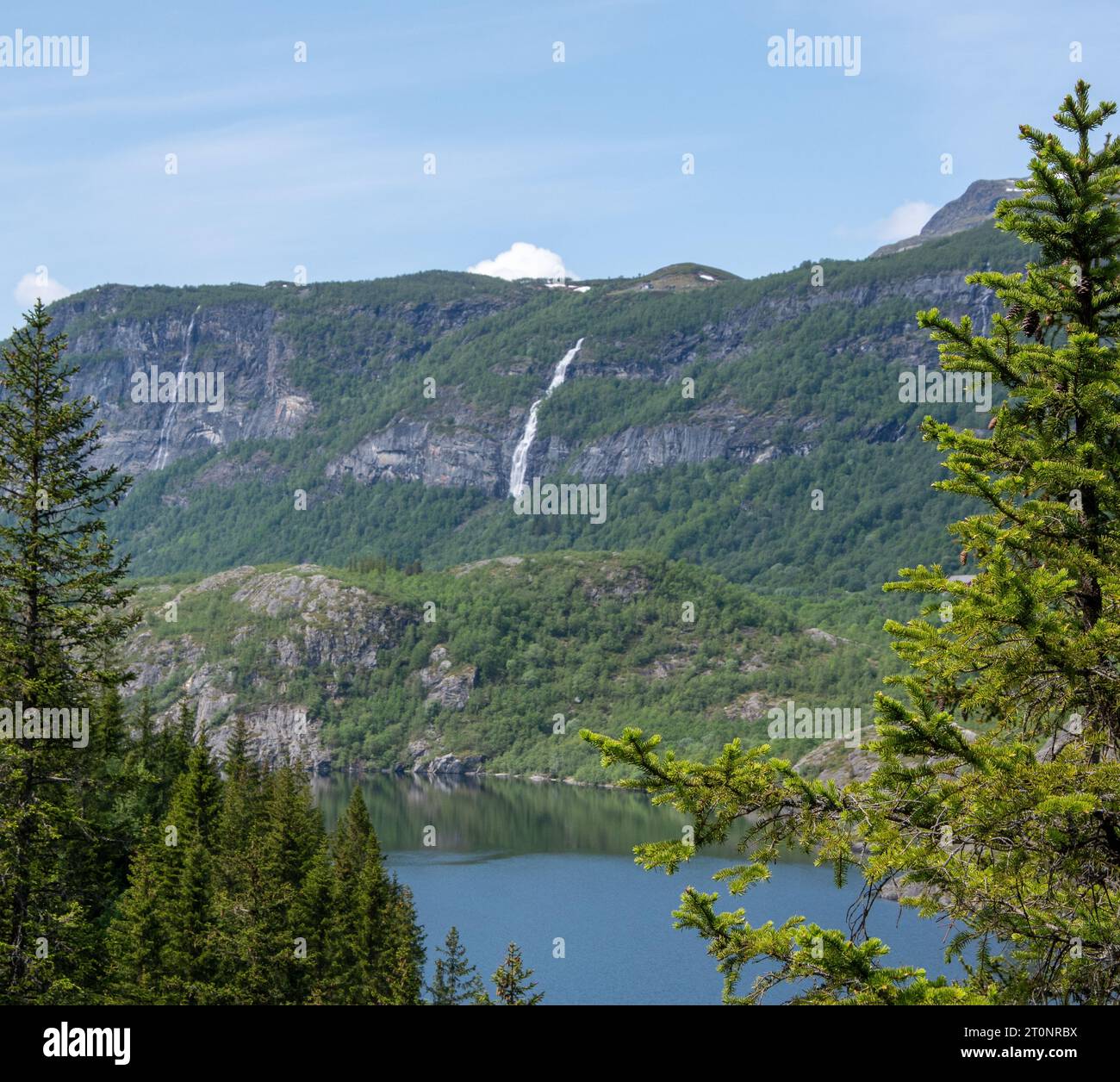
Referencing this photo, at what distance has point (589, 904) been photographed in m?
134

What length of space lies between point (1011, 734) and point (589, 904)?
4928 inches

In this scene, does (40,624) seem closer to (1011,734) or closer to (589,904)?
(1011,734)

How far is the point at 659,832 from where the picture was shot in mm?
174500

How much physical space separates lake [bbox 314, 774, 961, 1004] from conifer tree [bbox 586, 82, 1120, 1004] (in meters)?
71.5

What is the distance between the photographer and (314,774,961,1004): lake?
102562mm

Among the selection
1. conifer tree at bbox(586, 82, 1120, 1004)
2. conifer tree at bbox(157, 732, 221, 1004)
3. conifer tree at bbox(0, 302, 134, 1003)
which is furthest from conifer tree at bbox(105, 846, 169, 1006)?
conifer tree at bbox(586, 82, 1120, 1004)

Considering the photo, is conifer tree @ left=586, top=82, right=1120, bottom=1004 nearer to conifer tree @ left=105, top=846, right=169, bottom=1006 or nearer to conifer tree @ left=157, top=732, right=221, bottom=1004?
conifer tree @ left=105, top=846, right=169, bottom=1006

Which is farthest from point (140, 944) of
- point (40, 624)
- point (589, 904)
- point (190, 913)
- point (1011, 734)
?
point (589, 904)

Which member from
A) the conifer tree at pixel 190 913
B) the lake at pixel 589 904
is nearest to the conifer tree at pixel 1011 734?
the conifer tree at pixel 190 913

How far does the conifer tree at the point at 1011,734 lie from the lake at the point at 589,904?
7155 centimetres
